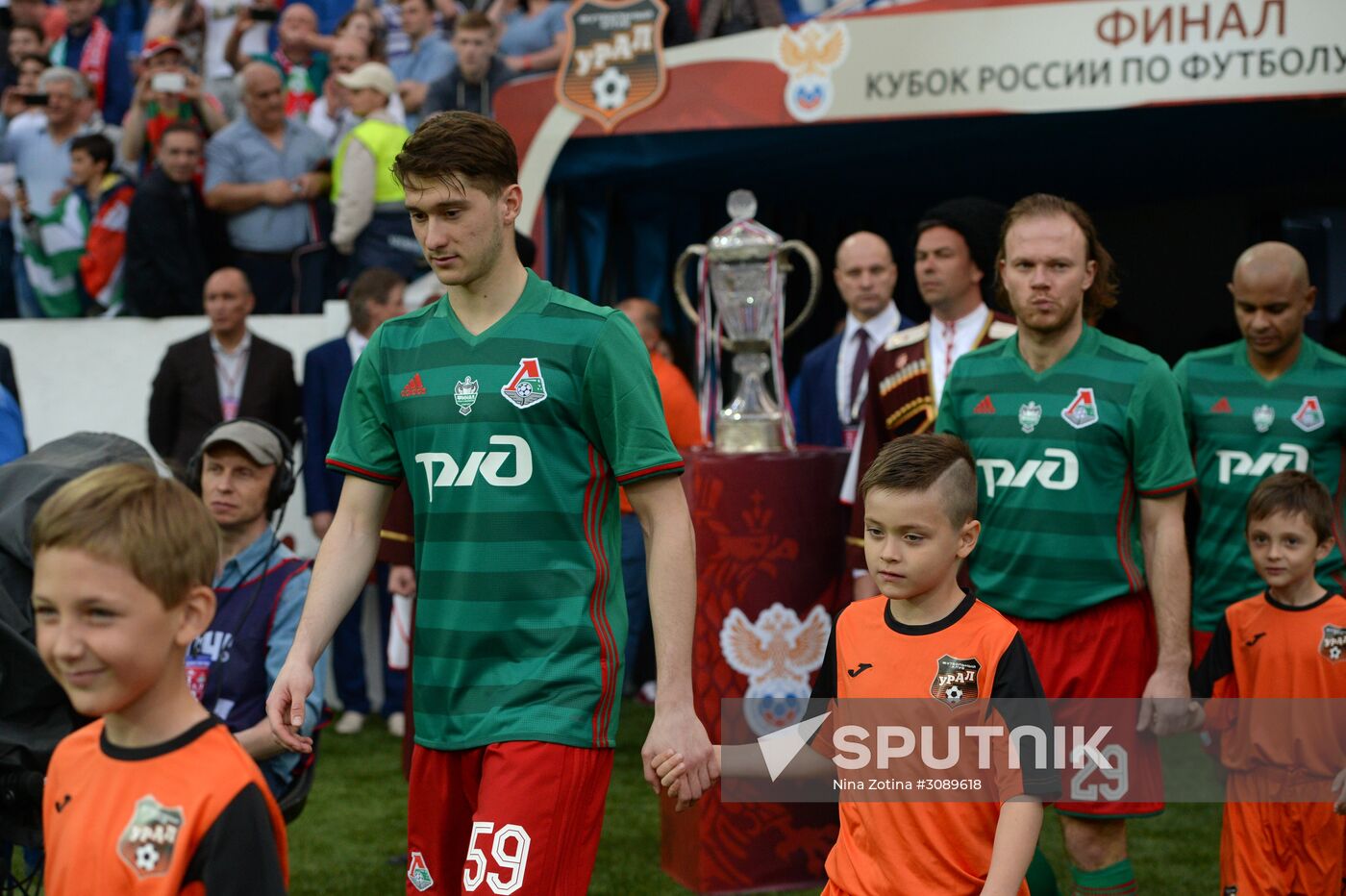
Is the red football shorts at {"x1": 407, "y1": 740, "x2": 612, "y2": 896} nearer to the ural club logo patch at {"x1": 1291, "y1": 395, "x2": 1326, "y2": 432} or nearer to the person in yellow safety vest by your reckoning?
the ural club logo patch at {"x1": 1291, "y1": 395, "x2": 1326, "y2": 432}

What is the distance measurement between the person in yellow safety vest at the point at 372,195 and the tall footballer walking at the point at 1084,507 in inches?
217

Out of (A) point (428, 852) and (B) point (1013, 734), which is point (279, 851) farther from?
(B) point (1013, 734)

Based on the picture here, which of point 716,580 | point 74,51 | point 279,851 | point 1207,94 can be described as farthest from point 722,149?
point 279,851

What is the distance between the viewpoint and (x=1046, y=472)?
4293mm

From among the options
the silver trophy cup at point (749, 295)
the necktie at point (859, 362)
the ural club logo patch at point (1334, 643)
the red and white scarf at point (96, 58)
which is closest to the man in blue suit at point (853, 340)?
the necktie at point (859, 362)

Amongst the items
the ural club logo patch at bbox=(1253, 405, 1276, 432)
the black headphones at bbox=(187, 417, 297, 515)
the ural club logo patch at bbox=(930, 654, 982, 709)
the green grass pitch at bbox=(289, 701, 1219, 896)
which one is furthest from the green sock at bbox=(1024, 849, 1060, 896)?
the black headphones at bbox=(187, 417, 297, 515)

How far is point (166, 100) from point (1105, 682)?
25.0ft

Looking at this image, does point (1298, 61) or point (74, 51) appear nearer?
point (1298, 61)

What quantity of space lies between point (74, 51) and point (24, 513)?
8.90 meters

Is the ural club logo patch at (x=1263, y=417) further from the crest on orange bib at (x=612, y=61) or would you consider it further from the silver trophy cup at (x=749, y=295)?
the crest on orange bib at (x=612, y=61)

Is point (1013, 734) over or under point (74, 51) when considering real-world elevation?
under

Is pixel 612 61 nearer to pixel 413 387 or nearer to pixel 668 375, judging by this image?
pixel 668 375

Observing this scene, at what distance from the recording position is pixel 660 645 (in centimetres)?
309

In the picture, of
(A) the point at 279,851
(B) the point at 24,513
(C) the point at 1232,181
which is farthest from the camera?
(C) the point at 1232,181
